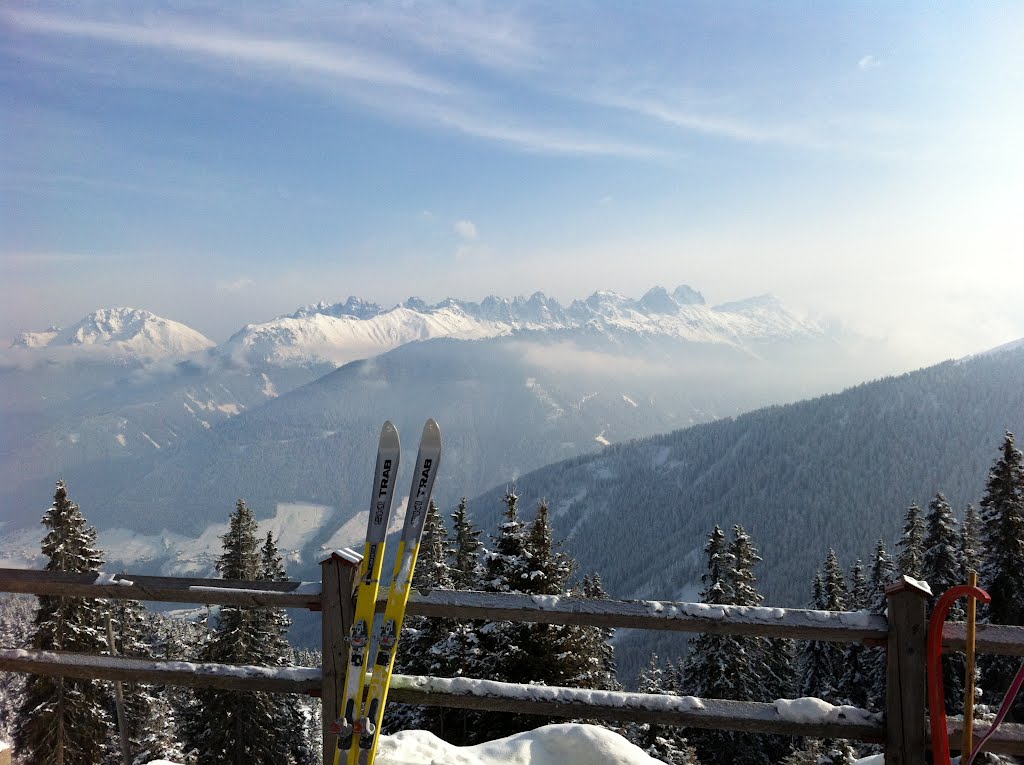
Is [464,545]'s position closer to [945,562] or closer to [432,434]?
[945,562]

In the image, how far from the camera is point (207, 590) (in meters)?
4.50

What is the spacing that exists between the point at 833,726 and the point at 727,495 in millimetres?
193867

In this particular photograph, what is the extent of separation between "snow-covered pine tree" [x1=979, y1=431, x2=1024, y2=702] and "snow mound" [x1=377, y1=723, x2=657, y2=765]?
1888 centimetres

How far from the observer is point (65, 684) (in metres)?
15.5

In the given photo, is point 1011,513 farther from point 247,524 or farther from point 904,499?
point 904,499

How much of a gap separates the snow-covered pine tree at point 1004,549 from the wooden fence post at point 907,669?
18.5 m

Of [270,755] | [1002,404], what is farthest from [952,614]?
[1002,404]

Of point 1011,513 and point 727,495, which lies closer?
point 1011,513

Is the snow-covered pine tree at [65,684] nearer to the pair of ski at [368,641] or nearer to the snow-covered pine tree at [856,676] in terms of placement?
the pair of ski at [368,641]

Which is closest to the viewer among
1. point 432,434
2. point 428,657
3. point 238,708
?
point 432,434

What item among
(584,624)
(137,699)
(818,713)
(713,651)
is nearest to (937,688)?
(818,713)

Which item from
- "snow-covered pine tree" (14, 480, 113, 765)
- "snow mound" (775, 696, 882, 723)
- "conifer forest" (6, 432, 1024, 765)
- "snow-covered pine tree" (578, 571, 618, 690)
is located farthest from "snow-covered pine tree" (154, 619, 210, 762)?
"snow mound" (775, 696, 882, 723)

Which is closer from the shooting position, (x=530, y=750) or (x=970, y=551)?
(x=530, y=750)

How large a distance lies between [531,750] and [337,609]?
81.2 inches
